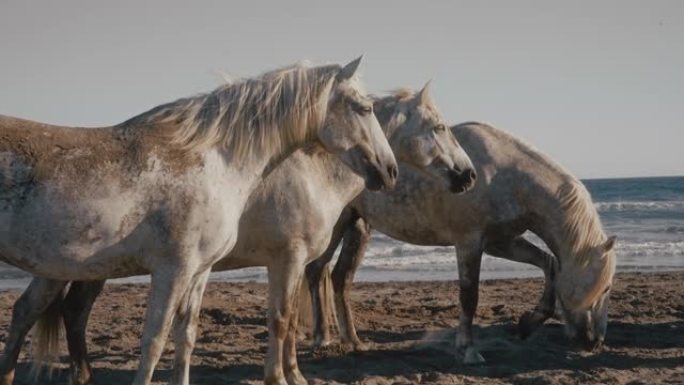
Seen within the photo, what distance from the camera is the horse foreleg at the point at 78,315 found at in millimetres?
6000

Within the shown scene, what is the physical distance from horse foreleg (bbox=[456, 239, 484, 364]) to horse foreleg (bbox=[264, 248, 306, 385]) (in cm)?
199

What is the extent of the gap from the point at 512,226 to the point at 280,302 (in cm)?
255

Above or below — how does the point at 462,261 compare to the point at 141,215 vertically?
below

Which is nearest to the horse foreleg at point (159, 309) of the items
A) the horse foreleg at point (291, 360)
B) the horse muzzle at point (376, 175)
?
the horse muzzle at point (376, 175)

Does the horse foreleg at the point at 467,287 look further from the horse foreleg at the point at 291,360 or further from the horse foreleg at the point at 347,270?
the horse foreleg at the point at 291,360

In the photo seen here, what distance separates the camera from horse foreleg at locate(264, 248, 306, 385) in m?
6.18

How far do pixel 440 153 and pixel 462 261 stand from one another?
4.34 feet

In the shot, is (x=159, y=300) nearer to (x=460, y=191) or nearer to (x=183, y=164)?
(x=183, y=164)

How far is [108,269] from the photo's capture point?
456 cm

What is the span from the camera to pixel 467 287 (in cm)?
784

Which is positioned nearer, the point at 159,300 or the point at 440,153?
the point at 159,300

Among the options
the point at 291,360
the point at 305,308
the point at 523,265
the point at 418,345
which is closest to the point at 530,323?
the point at 418,345

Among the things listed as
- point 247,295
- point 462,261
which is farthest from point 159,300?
point 247,295

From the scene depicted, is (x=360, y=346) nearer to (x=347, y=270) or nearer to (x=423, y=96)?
(x=347, y=270)
